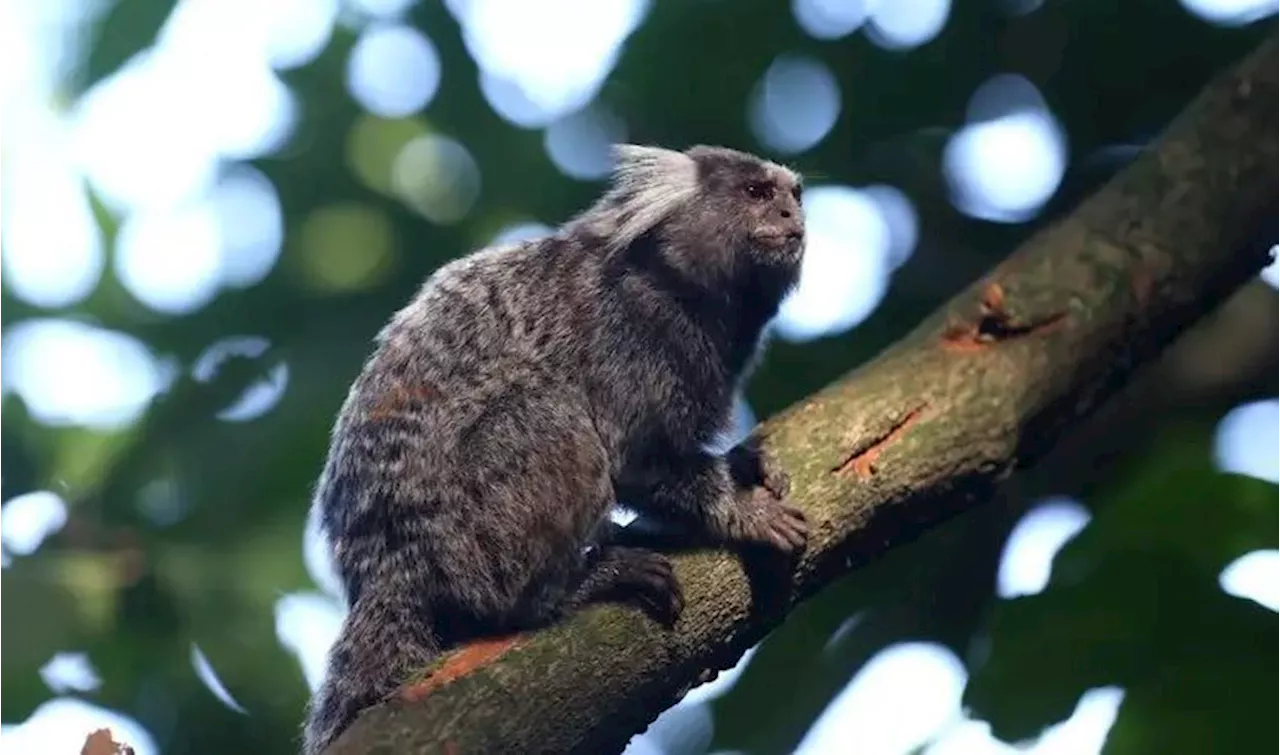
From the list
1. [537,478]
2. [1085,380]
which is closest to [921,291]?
[1085,380]

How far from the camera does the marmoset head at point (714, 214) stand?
3877mm

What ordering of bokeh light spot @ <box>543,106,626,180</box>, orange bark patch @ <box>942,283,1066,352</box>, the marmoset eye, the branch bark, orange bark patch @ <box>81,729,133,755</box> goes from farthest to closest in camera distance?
bokeh light spot @ <box>543,106,626,180</box> < the marmoset eye < orange bark patch @ <box>942,283,1066,352</box> < the branch bark < orange bark patch @ <box>81,729,133,755</box>

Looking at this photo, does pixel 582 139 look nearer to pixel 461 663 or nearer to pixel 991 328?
pixel 991 328

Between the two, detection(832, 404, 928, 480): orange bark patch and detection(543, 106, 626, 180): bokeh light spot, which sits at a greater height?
detection(543, 106, 626, 180): bokeh light spot

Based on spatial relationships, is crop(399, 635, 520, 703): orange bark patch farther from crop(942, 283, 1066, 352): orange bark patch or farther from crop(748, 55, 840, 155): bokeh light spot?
crop(748, 55, 840, 155): bokeh light spot

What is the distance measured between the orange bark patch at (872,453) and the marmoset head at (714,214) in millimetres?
764

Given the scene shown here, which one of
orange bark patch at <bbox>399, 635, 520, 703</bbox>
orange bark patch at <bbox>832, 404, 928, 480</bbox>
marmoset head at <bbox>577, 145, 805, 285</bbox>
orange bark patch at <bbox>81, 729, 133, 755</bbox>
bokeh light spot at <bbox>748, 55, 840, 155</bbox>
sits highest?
bokeh light spot at <bbox>748, 55, 840, 155</bbox>

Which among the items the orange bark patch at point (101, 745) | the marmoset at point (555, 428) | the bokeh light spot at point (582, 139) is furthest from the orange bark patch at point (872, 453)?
the bokeh light spot at point (582, 139)

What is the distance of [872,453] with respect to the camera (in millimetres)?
3252

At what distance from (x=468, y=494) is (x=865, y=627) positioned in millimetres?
1414

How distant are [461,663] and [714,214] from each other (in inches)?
59.0

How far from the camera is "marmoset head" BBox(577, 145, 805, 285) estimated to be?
3.88 metres

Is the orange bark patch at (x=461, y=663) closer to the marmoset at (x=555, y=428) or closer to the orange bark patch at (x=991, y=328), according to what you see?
the marmoset at (x=555, y=428)

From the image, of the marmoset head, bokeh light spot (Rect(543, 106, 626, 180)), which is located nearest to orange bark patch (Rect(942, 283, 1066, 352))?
the marmoset head
